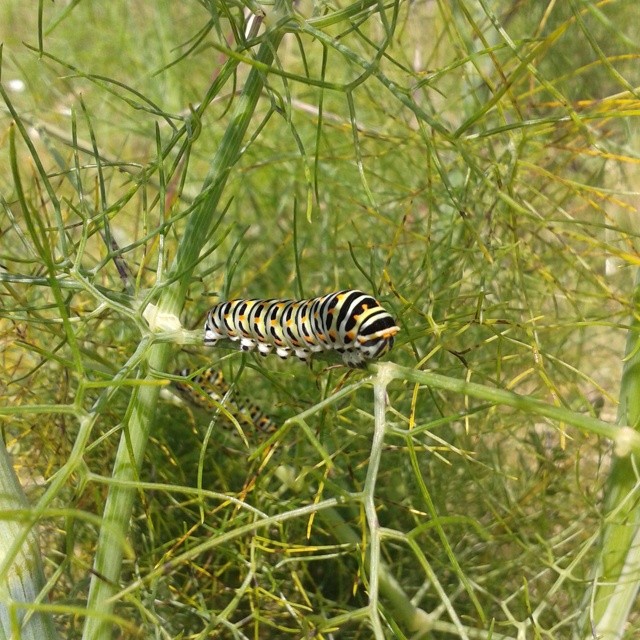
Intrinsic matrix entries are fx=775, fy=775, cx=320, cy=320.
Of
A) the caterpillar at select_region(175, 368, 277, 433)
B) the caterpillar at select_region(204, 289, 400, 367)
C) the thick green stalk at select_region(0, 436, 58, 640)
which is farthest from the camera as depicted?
the caterpillar at select_region(175, 368, 277, 433)

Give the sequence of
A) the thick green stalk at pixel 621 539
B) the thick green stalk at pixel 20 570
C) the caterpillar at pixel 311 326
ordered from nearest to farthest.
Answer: the thick green stalk at pixel 20 570
the caterpillar at pixel 311 326
the thick green stalk at pixel 621 539

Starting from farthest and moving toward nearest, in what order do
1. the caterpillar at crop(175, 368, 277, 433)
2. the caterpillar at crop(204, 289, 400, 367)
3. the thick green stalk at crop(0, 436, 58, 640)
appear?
1. the caterpillar at crop(175, 368, 277, 433)
2. the caterpillar at crop(204, 289, 400, 367)
3. the thick green stalk at crop(0, 436, 58, 640)

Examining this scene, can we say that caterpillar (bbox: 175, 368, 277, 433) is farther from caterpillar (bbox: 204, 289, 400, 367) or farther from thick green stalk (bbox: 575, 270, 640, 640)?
thick green stalk (bbox: 575, 270, 640, 640)

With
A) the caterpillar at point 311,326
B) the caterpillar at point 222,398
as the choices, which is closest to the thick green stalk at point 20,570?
the caterpillar at point 311,326

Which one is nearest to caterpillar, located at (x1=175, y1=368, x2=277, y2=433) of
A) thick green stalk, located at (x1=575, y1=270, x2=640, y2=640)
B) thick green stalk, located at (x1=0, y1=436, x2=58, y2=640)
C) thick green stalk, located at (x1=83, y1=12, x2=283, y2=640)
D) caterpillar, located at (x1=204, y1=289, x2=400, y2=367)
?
caterpillar, located at (x1=204, y1=289, x2=400, y2=367)

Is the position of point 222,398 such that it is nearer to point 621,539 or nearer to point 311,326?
point 311,326

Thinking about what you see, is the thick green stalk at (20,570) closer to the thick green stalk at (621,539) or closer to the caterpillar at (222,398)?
the caterpillar at (222,398)

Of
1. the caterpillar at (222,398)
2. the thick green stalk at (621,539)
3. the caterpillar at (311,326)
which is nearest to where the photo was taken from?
the caterpillar at (311,326)
